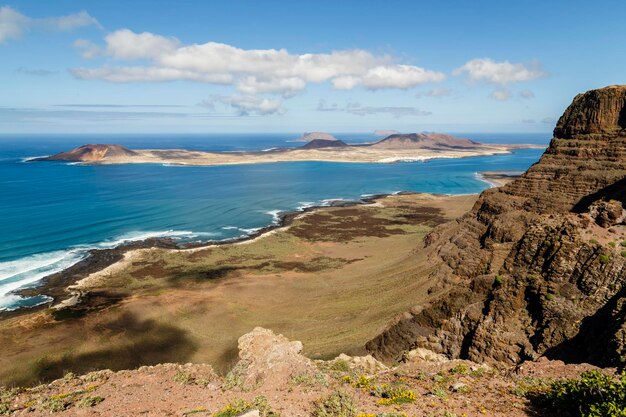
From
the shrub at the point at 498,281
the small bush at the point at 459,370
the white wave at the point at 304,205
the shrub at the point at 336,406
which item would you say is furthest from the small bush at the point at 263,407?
the white wave at the point at 304,205

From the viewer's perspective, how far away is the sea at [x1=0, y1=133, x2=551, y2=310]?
7081cm

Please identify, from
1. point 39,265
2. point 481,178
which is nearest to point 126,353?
point 39,265

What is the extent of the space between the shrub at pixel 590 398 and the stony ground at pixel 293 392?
0.87 meters

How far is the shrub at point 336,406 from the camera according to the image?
14.9 metres

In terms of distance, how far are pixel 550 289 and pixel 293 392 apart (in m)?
19.6

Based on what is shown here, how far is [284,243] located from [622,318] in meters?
61.2

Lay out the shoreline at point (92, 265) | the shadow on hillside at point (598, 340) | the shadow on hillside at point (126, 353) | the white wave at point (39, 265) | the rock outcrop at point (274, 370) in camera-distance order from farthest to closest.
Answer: the white wave at point (39, 265) < the shoreline at point (92, 265) < the shadow on hillside at point (126, 353) < the shadow on hillside at point (598, 340) < the rock outcrop at point (274, 370)

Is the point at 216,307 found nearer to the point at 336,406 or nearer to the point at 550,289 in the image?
the point at 336,406

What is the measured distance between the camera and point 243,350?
33.4m

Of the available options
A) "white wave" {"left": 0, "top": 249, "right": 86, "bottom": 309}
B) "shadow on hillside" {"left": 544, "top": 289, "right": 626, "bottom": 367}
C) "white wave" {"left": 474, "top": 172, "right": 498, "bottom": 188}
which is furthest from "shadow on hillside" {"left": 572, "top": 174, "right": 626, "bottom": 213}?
"white wave" {"left": 474, "top": 172, "right": 498, "bottom": 188}

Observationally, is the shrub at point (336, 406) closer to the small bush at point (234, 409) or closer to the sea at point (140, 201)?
the small bush at point (234, 409)

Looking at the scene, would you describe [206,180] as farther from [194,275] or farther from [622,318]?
[622,318]

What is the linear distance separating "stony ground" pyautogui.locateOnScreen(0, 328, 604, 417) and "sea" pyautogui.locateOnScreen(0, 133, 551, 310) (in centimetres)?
4309

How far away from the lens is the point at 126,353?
1565 inches
